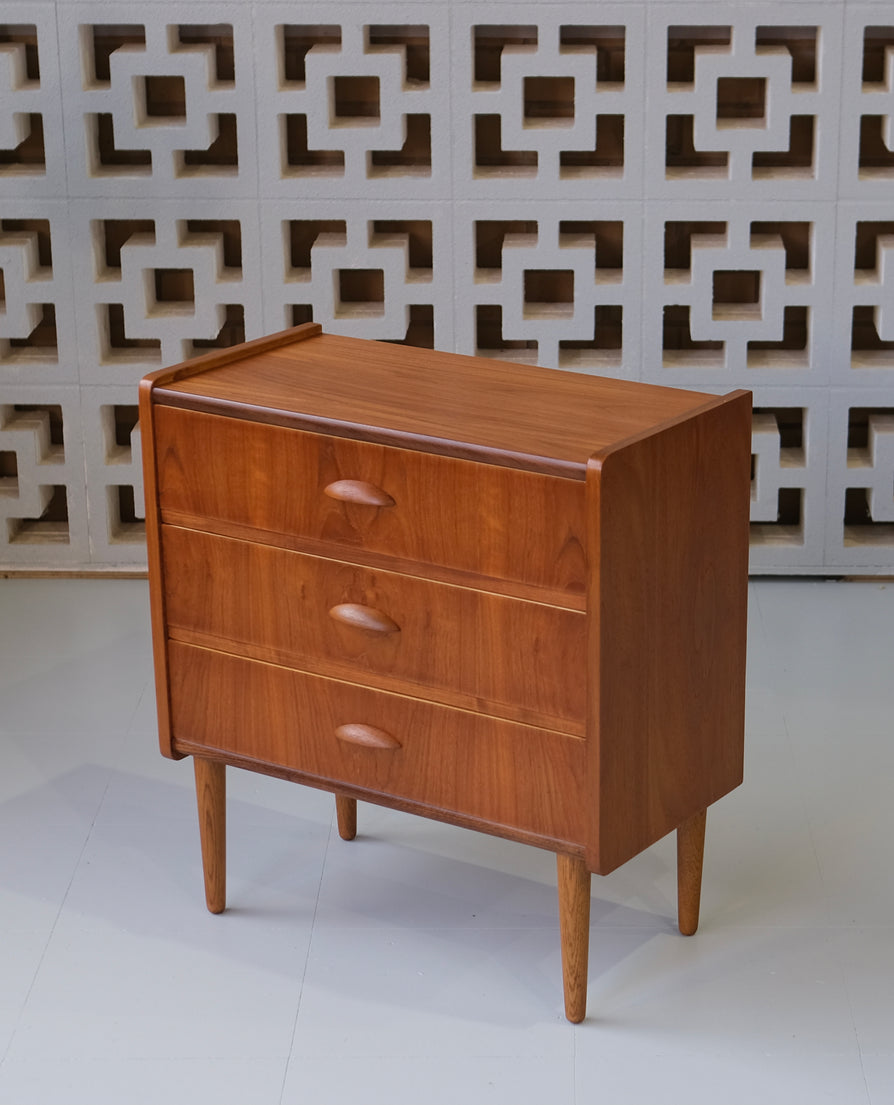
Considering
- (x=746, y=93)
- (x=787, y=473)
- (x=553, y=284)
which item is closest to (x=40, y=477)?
(x=553, y=284)

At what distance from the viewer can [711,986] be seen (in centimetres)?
242

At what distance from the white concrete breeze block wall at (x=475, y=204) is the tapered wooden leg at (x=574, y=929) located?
1.60 metres

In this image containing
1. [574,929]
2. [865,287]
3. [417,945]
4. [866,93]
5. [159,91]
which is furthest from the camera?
[159,91]

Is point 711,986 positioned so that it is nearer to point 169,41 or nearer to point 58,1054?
point 58,1054

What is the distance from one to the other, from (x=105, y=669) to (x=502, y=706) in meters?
1.43

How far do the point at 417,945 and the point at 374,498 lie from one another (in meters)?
0.72

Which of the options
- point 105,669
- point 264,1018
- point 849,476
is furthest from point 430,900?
point 849,476

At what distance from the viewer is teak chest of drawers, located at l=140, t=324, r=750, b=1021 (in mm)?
2105

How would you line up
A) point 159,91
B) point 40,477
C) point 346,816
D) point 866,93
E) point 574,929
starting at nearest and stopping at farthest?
1. point 574,929
2. point 346,816
3. point 866,93
4. point 159,91
5. point 40,477

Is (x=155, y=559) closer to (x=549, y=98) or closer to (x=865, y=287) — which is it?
(x=549, y=98)

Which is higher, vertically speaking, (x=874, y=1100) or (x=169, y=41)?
(x=169, y=41)

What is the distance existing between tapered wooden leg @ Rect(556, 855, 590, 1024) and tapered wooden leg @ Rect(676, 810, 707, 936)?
9.2 inches

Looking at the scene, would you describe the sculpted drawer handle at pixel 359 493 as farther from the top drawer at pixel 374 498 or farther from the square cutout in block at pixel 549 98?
the square cutout in block at pixel 549 98

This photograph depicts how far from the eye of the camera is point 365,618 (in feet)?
7.38
